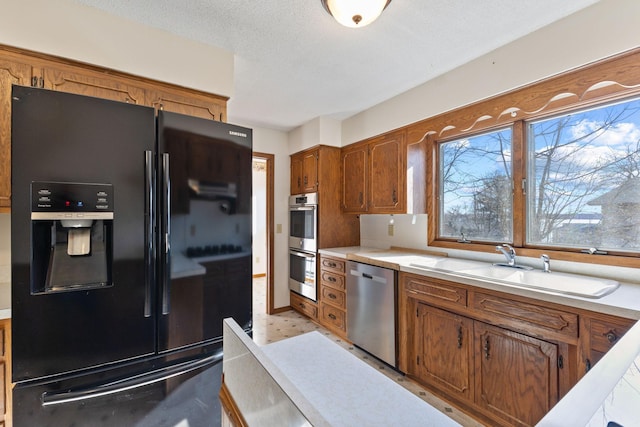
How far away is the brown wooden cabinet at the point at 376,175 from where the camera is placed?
9.04ft

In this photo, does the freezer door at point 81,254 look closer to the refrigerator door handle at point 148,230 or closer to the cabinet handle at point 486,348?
the refrigerator door handle at point 148,230

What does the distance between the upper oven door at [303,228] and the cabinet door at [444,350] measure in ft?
5.13

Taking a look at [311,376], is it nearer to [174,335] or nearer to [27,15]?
[174,335]

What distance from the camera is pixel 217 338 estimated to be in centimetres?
146

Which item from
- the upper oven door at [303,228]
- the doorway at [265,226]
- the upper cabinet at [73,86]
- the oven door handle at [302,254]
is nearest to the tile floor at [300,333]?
the doorway at [265,226]

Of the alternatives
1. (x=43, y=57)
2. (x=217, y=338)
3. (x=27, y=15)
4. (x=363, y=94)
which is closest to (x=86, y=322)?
(x=217, y=338)

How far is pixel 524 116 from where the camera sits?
6.59 ft

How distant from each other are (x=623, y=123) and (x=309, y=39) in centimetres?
200

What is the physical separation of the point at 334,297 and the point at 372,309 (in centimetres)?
63

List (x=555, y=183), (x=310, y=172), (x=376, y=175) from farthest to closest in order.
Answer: (x=310, y=172)
(x=376, y=175)
(x=555, y=183)

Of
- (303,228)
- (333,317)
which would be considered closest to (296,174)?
(303,228)

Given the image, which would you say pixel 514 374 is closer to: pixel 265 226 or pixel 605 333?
pixel 605 333

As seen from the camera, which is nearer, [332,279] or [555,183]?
[555,183]

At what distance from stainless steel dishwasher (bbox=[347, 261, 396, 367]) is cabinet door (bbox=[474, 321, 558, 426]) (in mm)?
693
